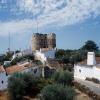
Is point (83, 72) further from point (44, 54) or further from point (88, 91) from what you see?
point (44, 54)

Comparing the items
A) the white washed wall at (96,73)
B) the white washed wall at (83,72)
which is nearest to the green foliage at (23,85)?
the white washed wall at (96,73)

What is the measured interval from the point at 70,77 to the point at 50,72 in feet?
36.2

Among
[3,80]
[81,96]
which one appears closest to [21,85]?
[3,80]

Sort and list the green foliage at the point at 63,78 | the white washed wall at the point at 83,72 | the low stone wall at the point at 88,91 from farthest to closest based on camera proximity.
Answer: the white washed wall at the point at 83,72 → the green foliage at the point at 63,78 → the low stone wall at the point at 88,91

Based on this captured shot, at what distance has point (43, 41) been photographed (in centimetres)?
11931

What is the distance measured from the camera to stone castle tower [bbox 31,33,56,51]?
379 feet

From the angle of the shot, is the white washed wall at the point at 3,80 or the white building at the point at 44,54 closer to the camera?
the white washed wall at the point at 3,80

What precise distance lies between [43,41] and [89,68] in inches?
2461

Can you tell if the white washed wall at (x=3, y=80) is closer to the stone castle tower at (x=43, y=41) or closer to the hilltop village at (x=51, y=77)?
the hilltop village at (x=51, y=77)

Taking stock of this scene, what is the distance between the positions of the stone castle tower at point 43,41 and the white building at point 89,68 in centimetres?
5299

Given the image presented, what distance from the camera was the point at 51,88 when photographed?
36.8 m

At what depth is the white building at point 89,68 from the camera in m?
55.9

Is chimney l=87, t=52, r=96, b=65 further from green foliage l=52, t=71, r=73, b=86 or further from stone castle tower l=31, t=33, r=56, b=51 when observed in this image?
stone castle tower l=31, t=33, r=56, b=51

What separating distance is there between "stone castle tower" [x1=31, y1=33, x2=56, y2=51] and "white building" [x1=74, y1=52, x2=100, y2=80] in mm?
52993
